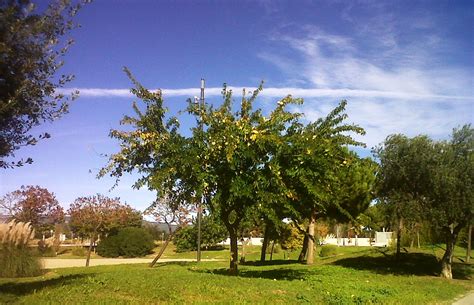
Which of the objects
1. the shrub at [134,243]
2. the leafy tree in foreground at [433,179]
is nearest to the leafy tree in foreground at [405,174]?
the leafy tree in foreground at [433,179]

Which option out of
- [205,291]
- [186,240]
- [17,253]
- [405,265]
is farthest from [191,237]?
[205,291]

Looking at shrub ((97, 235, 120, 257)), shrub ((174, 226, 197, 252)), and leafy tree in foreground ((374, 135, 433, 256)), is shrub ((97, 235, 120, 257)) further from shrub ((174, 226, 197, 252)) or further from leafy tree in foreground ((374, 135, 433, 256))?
leafy tree in foreground ((374, 135, 433, 256))

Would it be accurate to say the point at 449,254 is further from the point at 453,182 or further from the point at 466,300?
the point at 466,300

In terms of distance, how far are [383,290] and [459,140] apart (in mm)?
9783

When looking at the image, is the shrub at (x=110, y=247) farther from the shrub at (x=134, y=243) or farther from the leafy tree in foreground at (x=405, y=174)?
the leafy tree in foreground at (x=405, y=174)

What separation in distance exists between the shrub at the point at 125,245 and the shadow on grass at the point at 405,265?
26.9 meters

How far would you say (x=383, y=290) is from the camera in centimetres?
1508

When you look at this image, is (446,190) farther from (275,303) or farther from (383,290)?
(275,303)

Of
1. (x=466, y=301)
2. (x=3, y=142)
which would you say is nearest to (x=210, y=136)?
(x=3, y=142)

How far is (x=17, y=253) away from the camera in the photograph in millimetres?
19594

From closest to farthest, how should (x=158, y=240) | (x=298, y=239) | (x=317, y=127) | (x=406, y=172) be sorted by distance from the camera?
(x=317, y=127), (x=406, y=172), (x=298, y=239), (x=158, y=240)

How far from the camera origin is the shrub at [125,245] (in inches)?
1967

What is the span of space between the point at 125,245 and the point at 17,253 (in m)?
31.0

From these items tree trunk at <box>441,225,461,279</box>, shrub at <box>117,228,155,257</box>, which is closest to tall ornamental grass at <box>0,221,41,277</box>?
tree trunk at <box>441,225,461,279</box>
